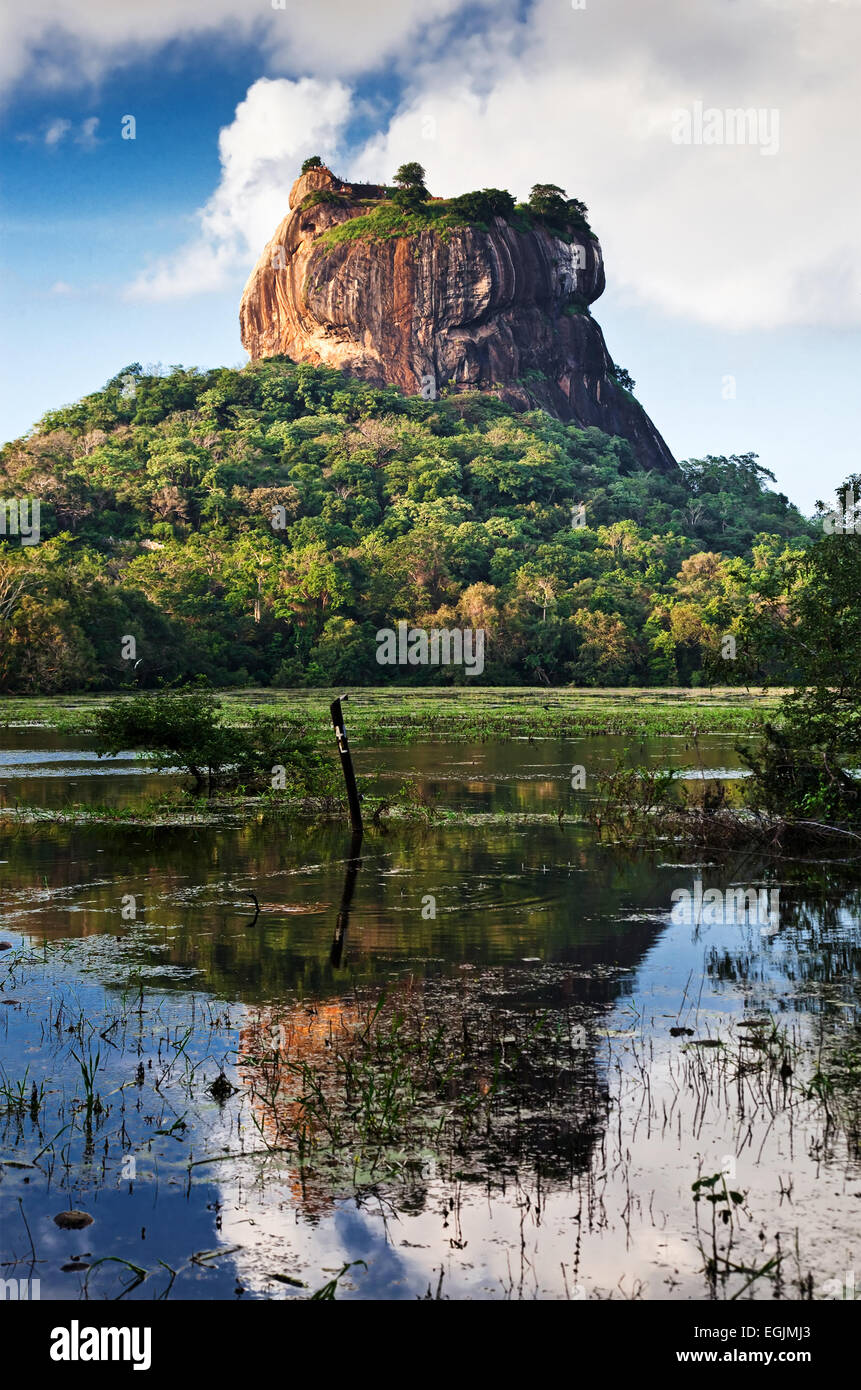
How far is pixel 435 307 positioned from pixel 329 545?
62.2m

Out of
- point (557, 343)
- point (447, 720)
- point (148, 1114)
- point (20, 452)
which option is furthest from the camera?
point (557, 343)

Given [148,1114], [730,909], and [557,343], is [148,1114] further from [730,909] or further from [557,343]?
[557,343]

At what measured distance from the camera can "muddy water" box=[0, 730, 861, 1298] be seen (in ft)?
18.9

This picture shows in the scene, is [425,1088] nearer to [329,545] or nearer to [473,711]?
[473,711]

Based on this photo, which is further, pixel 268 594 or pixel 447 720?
pixel 268 594

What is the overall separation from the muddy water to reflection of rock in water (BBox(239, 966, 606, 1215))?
0.09 feet

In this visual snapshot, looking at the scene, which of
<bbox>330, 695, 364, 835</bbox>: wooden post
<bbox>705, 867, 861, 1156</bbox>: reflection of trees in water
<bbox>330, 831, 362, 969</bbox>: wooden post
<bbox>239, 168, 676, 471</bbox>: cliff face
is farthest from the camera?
<bbox>239, 168, 676, 471</bbox>: cliff face

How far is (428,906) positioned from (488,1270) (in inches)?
326

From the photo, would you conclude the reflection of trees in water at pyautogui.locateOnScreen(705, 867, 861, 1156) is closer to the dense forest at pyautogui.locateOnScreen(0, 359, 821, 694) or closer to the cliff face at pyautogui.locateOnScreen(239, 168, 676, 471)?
the dense forest at pyautogui.locateOnScreen(0, 359, 821, 694)

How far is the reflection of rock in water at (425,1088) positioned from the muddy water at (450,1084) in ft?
0.09

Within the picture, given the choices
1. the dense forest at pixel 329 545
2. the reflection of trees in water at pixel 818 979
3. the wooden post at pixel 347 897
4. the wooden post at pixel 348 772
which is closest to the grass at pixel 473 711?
the dense forest at pixel 329 545

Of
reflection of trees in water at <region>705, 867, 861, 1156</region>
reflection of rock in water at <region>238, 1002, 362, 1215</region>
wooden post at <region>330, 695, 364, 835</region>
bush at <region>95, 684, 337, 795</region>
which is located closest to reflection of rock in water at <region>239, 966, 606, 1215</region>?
reflection of rock in water at <region>238, 1002, 362, 1215</region>

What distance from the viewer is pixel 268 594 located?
7650 cm
